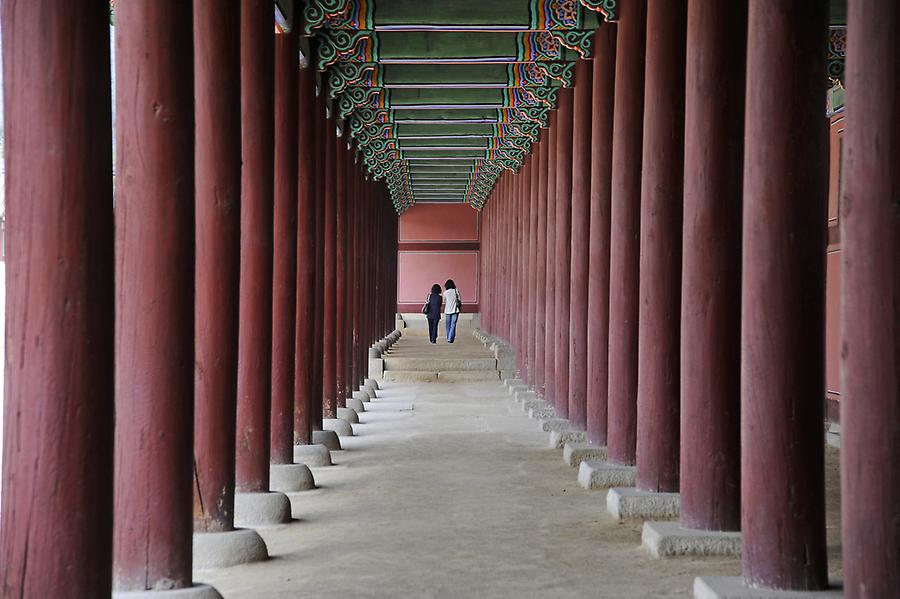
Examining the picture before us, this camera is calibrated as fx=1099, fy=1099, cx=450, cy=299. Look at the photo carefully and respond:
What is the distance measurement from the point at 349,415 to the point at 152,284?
940 centimetres

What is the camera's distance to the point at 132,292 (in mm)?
4848

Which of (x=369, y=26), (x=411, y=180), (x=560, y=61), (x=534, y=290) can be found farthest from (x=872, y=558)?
(x=411, y=180)

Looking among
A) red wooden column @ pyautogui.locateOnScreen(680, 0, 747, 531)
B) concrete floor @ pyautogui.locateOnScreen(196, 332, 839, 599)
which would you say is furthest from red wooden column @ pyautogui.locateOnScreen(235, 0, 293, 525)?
red wooden column @ pyautogui.locateOnScreen(680, 0, 747, 531)

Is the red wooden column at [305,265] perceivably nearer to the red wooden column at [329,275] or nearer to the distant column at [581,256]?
the red wooden column at [329,275]

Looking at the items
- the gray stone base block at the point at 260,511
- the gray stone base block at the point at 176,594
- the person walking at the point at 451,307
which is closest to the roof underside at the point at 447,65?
the gray stone base block at the point at 260,511

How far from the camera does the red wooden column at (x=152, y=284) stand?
4773mm

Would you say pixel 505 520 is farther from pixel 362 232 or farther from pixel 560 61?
pixel 362 232

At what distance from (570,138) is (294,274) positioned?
544 centimetres

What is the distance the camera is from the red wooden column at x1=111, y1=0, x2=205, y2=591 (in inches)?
188

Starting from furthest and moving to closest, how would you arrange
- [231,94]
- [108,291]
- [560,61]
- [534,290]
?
[534,290], [560,61], [231,94], [108,291]

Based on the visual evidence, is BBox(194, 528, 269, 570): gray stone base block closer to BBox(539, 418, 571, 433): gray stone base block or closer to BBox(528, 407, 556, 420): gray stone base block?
BBox(539, 418, 571, 433): gray stone base block

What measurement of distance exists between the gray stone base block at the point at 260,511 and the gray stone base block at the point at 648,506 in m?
2.30

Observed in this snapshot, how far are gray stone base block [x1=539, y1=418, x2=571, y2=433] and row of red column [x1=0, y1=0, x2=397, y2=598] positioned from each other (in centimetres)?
375

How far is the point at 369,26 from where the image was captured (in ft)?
36.5
